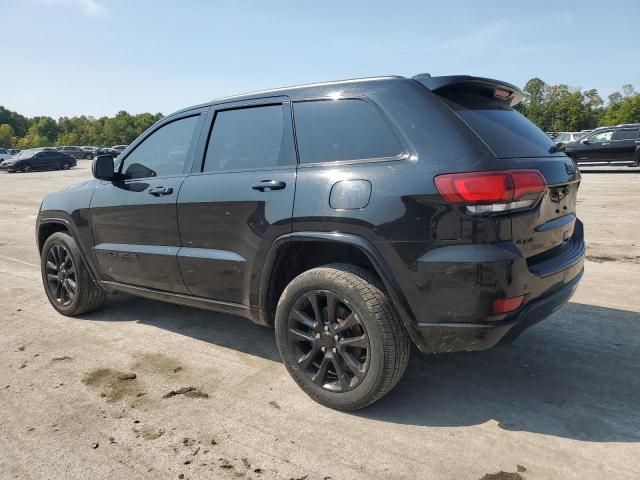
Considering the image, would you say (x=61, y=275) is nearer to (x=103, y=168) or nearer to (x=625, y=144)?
(x=103, y=168)

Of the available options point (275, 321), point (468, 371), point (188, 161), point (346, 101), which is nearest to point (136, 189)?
point (188, 161)

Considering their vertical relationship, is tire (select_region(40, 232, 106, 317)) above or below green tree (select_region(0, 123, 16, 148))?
below

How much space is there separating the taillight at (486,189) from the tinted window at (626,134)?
1858cm

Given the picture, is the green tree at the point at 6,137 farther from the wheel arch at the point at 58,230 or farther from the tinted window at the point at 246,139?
the tinted window at the point at 246,139

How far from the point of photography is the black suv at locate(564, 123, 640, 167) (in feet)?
58.1

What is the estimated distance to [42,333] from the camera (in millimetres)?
4312

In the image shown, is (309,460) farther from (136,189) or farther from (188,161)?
(136,189)

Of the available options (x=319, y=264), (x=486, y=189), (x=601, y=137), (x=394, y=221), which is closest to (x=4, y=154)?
(x=601, y=137)

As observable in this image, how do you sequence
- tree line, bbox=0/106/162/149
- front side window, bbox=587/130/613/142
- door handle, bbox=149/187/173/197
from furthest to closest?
1. tree line, bbox=0/106/162/149
2. front side window, bbox=587/130/613/142
3. door handle, bbox=149/187/173/197

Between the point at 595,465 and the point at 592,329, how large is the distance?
1.82m

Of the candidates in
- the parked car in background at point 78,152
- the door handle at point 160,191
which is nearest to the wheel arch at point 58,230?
the door handle at point 160,191

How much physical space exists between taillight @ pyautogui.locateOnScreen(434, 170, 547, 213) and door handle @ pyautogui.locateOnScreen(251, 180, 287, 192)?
3.23ft

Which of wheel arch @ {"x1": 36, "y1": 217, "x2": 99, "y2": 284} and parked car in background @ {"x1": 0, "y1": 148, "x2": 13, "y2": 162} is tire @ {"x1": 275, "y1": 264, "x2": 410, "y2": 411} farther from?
parked car in background @ {"x1": 0, "y1": 148, "x2": 13, "y2": 162}

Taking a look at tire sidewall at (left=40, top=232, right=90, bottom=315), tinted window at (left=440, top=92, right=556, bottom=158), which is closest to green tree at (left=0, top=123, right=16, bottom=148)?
tire sidewall at (left=40, top=232, right=90, bottom=315)
